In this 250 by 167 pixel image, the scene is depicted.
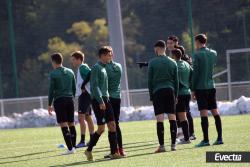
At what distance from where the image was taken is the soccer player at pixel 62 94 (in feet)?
56.3

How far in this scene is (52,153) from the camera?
17703mm

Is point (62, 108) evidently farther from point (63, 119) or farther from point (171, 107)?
point (171, 107)

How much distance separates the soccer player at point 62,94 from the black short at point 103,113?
204 centimetres

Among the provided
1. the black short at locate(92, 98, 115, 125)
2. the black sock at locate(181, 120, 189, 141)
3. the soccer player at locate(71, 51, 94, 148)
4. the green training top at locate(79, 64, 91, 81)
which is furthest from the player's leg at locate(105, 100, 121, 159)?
the green training top at locate(79, 64, 91, 81)

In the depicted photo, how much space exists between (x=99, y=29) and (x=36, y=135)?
23.2 metres

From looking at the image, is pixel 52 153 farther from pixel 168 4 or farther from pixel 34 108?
pixel 168 4

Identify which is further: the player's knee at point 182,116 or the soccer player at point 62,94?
the player's knee at point 182,116

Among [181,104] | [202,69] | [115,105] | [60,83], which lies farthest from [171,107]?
[60,83]

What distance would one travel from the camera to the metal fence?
107ft

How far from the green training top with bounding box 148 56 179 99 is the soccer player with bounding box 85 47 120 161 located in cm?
91

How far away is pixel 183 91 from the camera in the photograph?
58.6 feet

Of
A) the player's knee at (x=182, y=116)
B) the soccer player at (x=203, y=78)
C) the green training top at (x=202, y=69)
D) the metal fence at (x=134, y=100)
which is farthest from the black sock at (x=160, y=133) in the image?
the metal fence at (x=134, y=100)

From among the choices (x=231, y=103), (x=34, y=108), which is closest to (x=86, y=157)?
(x=231, y=103)

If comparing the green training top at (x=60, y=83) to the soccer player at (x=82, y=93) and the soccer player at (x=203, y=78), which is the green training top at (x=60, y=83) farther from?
the soccer player at (x=203, y=78)
